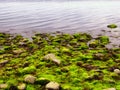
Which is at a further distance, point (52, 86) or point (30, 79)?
point (30, 79)

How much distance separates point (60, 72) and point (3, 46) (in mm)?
7460

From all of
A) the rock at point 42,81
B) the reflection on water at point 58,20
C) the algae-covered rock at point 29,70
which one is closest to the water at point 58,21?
the reflection on water at point 58,20

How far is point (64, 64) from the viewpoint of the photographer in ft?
47.4

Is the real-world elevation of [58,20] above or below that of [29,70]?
above

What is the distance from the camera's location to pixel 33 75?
12844 millimetres

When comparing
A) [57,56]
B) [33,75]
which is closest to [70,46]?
[57,56]

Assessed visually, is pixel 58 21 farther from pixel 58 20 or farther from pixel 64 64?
pixel 64 64

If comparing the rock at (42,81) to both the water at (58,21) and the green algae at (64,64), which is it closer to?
the green algae at (64,64)

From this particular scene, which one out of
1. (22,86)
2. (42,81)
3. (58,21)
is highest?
(58,21)

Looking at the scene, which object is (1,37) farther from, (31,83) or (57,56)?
(31,83)

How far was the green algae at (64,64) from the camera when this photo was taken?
1209 centimetres

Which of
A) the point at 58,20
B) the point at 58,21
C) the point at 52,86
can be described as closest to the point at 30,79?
the point at 52,86

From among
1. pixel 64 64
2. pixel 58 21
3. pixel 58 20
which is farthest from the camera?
pixel 58 20

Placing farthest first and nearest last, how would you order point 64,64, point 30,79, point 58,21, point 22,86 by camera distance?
point 58,21 → point 64,64 → point 30,79 → point 22,86
